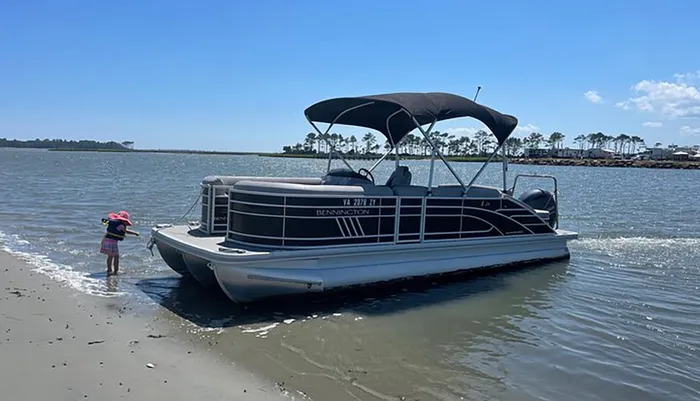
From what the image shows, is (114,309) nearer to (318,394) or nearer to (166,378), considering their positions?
(166,378)

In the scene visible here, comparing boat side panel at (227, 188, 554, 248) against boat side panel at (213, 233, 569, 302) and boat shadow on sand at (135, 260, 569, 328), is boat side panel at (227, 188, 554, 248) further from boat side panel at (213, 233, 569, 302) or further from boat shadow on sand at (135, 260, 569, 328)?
boat shadow on sand at (135, 260, 569, 328)

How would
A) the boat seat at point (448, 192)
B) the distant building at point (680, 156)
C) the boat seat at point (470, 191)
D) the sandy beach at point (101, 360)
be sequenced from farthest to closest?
the distant building at point (680, 156), the boat seat at point (470, 191), the boat seat at point (448, 192), the sandy beach at point (101, 360)

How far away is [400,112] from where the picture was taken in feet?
35.3

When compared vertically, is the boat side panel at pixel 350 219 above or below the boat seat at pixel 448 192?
below

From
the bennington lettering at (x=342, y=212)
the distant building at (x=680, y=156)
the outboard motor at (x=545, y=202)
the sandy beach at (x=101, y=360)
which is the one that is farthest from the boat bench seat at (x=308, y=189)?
the distant building at (x=680, y=156)

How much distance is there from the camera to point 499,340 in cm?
746

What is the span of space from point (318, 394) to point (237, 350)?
1.44 m

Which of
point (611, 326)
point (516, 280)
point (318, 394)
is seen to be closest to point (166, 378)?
point (318, 394)

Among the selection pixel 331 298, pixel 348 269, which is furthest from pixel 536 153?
pixel 331 298

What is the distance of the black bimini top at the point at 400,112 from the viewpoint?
9338 mm

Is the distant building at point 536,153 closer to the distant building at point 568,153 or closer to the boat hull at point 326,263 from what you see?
the distant building at point 568,153

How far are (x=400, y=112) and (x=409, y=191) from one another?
197cm

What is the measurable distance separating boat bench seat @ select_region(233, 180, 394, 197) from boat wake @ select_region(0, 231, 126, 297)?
264 centimetres

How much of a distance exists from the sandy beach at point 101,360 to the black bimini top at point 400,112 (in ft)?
16.4
